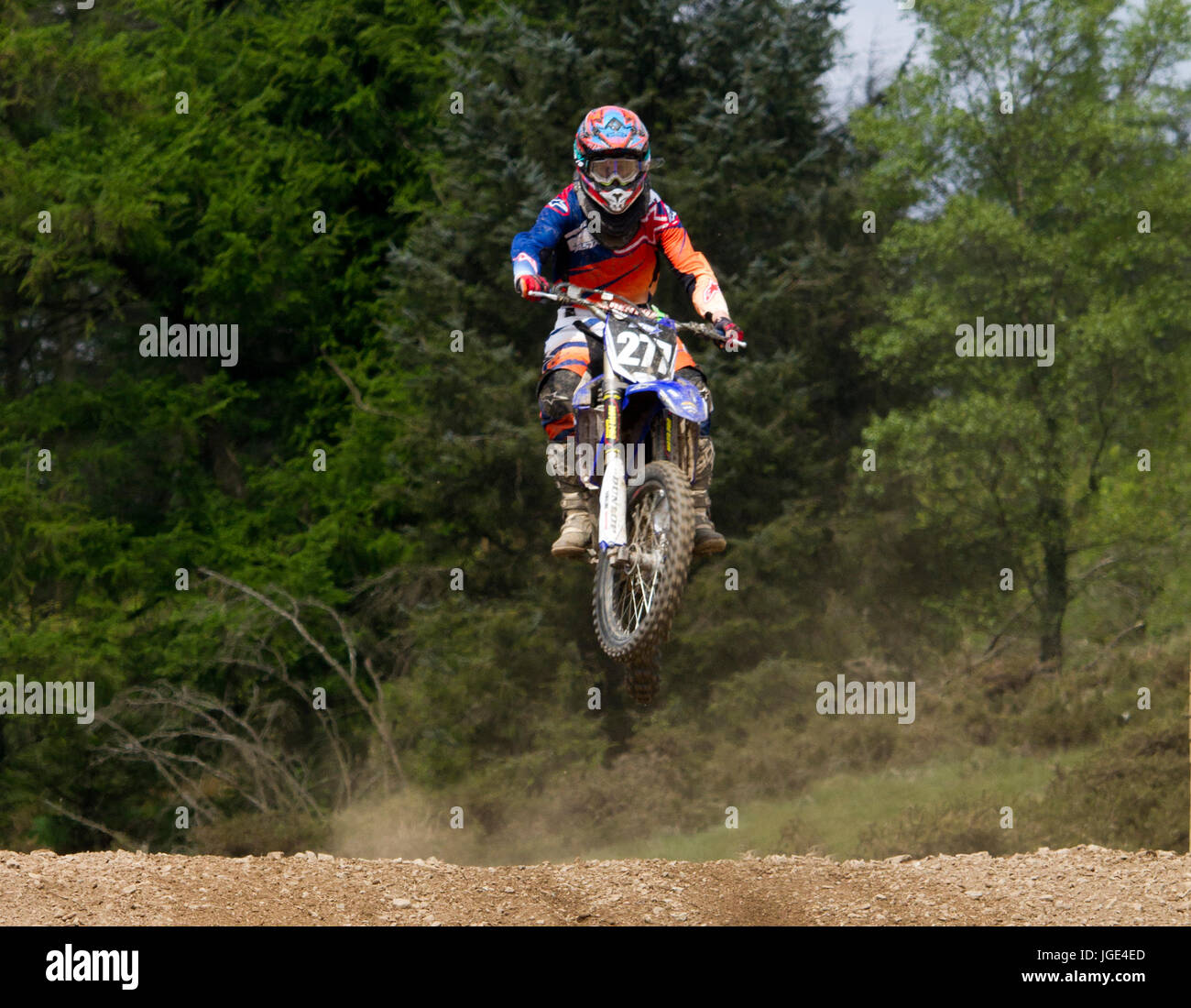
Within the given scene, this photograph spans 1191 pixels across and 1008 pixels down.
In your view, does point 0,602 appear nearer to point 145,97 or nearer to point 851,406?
point 145,97

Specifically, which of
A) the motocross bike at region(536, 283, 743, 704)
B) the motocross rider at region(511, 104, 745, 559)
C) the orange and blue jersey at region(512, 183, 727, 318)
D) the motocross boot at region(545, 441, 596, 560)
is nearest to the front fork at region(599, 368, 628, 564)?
the motocross bike at region(536, 283, 743, 704)

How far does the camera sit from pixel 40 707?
73.5 feet

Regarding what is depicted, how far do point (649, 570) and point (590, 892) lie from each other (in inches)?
102

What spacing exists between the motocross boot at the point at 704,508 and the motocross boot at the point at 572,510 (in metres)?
0.62

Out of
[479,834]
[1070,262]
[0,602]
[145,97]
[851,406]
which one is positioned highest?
[145,97]

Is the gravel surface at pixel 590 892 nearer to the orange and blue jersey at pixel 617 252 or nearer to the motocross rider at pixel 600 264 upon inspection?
the motocross rider at pixel 600 264

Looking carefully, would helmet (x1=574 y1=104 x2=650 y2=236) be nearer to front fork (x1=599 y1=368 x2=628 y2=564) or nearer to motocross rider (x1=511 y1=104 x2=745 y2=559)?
motocross rider (x1=511 y1=104 x2=745 y2=559)

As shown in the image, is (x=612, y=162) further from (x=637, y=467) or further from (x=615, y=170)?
(x=637, y=467)

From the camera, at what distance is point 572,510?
31.2ft

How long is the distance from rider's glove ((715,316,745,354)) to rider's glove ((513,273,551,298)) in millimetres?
962

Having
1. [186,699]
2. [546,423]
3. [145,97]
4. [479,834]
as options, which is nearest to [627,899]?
[546,423]

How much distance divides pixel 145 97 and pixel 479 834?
1272cm

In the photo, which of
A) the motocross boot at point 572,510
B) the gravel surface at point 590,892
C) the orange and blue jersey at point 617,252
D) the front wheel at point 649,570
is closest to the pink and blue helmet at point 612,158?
the orange and blue jersey at point 617,252

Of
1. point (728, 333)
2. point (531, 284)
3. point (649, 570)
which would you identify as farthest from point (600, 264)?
point (649, 570)
